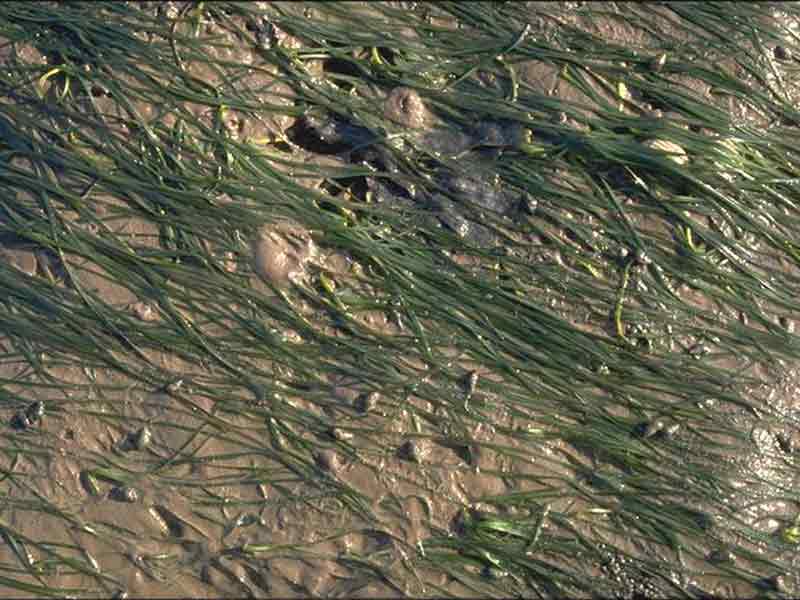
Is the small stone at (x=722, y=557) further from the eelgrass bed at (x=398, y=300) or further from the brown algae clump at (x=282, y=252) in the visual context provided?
the brown algae clump at (x=282, y=252)

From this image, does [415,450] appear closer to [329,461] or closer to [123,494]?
[329,461]

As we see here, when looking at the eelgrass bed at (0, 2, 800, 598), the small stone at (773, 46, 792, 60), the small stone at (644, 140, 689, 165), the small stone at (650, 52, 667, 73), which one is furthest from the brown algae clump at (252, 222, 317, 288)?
the small stone at (773, 46, 792, 60)

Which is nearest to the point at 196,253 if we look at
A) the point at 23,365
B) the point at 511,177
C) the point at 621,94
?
the point at 23,365

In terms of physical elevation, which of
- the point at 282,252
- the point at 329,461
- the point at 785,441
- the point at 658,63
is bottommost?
the point at 329,461

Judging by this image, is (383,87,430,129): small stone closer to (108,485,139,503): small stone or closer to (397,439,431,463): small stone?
(397,439,431,463): small stone

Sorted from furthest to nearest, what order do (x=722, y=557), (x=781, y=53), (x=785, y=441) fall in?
(x=781, y=53)
(x=785, y=441)
(x=722, y=557)

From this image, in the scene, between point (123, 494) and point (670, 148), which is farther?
point (670, 148)

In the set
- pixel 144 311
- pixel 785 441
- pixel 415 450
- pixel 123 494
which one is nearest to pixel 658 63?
pixel 785 441
